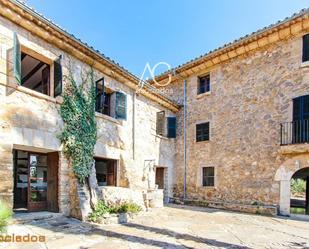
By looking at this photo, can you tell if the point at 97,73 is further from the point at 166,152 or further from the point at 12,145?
the point at 166,152

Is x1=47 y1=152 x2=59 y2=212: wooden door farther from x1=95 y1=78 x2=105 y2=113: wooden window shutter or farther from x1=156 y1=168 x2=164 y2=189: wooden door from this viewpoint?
x1=156 y1=168 x2=164 y2=189: wooden door

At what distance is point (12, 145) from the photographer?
625 centimetres

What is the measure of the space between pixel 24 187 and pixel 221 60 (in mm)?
10298

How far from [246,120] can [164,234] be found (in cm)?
728

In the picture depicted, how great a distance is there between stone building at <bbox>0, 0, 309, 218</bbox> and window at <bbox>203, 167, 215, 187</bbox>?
0.05m

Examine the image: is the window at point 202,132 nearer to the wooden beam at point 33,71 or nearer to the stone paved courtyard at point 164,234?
the stone paved courtyard at point 164,234

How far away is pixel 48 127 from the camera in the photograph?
725 centimetres

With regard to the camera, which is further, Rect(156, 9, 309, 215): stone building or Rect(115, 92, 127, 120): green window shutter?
Rect(115, 92, 127, 120): green window shutter

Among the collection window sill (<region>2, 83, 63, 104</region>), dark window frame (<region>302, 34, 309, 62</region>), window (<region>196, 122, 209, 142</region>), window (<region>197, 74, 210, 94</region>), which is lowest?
window (<region>196, 122, 209, 142</region>)

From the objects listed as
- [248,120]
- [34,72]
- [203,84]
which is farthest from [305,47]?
[34,72]

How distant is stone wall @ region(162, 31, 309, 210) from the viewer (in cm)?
1023

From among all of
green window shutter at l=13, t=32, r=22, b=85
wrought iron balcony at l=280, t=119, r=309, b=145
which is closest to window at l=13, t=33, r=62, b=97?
green window shutter at l=13, t=32, r=22, b=85

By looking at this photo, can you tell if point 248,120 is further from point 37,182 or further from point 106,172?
point 37,182

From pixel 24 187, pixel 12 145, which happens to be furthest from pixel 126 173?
pixel 12 145
